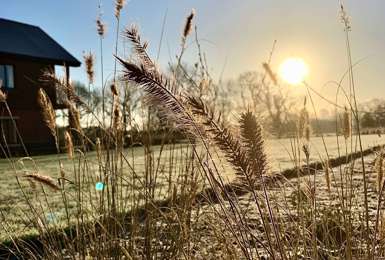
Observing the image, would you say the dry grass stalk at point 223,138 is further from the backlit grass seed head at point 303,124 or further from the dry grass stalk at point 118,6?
the dry grass stalk at point 118,6

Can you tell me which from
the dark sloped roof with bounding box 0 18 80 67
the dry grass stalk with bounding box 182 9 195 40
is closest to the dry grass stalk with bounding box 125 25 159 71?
the dry grass stalk with bounding box 182 9 195 40

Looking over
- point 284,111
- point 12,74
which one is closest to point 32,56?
point 12,74

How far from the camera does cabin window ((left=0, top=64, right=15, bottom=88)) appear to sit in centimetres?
1881

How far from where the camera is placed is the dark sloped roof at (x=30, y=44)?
62.2 ft

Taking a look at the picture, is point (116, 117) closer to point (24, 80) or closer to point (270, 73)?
point (270, 73)

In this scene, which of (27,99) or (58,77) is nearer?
(58,77)

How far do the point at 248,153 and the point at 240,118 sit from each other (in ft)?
0.25

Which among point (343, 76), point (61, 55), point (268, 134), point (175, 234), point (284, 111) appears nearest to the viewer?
point (268, 134)

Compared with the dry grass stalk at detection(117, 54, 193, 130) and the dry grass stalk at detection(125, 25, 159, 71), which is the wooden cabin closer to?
the dry grass stalk at detection(125, 25, 159, 71)

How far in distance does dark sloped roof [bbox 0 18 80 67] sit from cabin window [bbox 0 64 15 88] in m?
0.85

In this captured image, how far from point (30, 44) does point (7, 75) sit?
82.4 inches

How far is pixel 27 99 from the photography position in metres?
19.7

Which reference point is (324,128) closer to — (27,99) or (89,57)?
(89,57)

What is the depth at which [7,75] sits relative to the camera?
19016 mm
